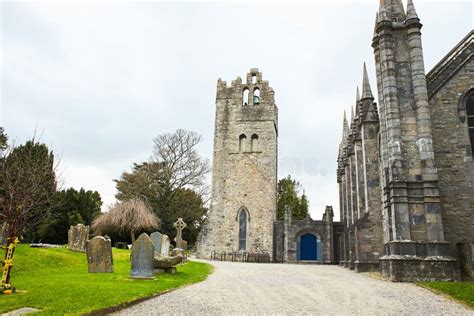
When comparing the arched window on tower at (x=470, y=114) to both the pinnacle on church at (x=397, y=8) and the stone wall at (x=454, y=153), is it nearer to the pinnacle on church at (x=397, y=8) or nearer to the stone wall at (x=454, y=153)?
the stone wall at (x=454, y=153)

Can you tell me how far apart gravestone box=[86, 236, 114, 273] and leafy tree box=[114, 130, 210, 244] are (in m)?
23.2

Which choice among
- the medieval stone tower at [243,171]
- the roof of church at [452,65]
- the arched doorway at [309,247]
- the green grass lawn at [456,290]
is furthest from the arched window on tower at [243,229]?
the green grass lawn at [456,290]

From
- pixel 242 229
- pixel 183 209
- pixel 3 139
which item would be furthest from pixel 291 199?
pixel 3 139

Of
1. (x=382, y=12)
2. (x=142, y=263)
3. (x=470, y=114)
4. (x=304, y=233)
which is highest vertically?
(x=382, y=12)

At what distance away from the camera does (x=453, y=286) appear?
33.6 feet

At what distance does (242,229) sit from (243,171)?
16.4ft

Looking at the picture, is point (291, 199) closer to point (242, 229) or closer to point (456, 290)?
point (242, 229)

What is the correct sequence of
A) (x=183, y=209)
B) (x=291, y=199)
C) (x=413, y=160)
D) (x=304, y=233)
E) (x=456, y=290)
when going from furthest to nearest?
(x=291, y=199) → (x=183, y=209) → (x=304, y=233) → (x=413, y=160) → (x=456, y=290)

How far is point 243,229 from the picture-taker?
31828 mm

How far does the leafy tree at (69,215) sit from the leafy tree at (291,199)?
22.2 meters

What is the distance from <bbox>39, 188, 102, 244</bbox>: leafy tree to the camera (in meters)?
35.3

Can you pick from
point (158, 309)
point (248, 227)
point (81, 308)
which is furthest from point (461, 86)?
point (248, 227)

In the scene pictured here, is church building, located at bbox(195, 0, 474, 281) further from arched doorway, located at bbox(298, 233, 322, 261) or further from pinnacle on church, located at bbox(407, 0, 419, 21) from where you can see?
arched doorway, located at bbox(298, 233, 322, 261)

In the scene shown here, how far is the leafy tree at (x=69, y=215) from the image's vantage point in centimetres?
3528
